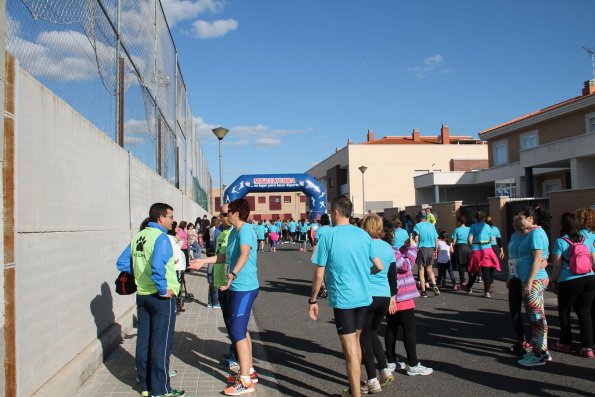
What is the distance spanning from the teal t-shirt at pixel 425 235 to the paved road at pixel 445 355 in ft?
3.74

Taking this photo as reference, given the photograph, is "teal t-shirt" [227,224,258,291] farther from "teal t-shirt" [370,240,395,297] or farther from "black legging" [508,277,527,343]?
"black legging" [508,277,527,343]

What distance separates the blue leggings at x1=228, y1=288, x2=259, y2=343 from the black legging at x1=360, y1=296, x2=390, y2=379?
3.62 ft

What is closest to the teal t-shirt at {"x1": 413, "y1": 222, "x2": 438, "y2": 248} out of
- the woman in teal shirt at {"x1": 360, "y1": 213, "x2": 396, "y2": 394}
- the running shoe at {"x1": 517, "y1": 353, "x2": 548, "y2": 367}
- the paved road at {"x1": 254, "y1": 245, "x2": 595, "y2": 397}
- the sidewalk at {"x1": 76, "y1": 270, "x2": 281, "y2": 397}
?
→ the paved road at {"x1": 254, "y1": 245, "x2": 595, "y2": 397}

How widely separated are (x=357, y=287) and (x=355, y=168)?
44.5 metres

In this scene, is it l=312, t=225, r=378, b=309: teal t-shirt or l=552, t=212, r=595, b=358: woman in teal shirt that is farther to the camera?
l=552, t=212, r=595, b=358: woman in teal shirt

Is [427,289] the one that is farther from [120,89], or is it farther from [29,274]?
[29,274]

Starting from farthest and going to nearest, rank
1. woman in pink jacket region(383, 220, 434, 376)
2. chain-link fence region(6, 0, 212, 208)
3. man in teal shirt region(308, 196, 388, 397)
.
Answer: woman in pink jacket region(383, 220, 434, 376)
man in teal shirt region(308, 196, 388, 397)
chain-link fence region(6, 0, 212, 208)

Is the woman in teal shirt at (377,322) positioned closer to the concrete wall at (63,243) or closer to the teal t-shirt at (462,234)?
the concrete wall at (63,243)

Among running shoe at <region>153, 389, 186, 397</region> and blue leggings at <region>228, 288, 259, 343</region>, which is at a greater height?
blue leggings at <region>228, 288, 259, 343</region>

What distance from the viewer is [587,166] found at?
78.5ft

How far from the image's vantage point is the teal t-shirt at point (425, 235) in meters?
11.0

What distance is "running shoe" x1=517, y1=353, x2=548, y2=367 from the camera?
5723 mm

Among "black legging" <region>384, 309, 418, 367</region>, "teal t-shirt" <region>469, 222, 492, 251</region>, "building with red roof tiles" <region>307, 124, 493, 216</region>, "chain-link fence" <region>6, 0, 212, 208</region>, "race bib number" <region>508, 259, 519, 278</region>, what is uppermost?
"building with red roof tiles" <region>307, 124, 493, 216</region>

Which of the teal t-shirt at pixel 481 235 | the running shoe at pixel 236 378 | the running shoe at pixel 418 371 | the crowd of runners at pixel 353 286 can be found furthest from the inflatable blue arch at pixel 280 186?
the running shoe at pixel 236 378
